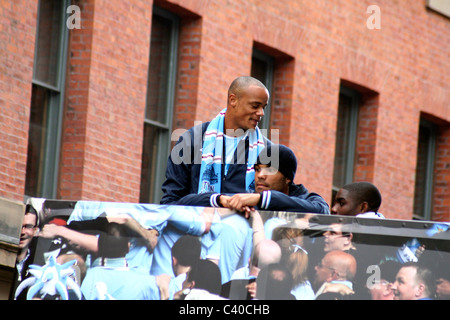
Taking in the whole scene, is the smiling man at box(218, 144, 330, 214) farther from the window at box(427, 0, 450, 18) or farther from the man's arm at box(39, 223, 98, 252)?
the window at box(427, 0, 450, 18)

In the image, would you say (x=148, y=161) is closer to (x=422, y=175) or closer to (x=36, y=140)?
(x=36, y=140)

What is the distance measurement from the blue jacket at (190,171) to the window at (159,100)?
6799 millimetres

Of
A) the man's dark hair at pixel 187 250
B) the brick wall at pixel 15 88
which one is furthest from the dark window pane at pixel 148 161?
the man's dark hair at pixel 187 250

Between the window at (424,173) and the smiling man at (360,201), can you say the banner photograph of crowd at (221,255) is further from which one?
the window at (424,173)

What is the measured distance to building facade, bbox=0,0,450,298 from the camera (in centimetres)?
1278

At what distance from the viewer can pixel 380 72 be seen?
1789 cm

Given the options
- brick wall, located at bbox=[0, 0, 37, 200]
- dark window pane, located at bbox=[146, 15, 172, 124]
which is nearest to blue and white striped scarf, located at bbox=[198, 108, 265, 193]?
brick wall, located at bbox=[0, 0, 37, 200]

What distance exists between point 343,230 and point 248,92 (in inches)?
84.1

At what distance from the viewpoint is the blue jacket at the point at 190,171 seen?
23.8 ft

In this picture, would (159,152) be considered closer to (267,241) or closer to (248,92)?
(248,92)

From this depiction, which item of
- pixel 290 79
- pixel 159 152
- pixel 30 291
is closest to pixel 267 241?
pixel 30 291

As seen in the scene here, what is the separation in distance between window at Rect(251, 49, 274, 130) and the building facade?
2cm

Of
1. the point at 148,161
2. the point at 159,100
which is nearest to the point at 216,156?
the point at 148,161
